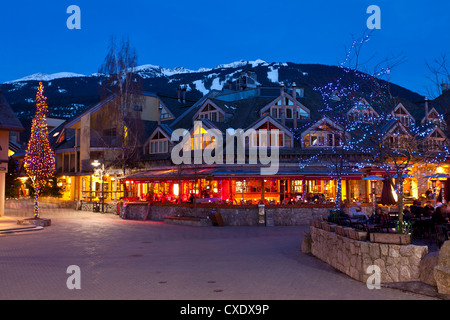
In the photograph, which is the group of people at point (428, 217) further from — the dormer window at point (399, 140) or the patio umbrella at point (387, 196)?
the patio umbrella at point (387, 196)

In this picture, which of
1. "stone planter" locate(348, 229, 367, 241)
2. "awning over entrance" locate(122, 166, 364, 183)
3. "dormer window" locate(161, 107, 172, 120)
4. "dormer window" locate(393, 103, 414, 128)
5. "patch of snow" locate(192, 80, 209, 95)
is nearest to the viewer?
"stone planter" locate(348, 229, 367, 241)

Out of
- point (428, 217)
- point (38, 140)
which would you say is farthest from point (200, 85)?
point (428, 217)

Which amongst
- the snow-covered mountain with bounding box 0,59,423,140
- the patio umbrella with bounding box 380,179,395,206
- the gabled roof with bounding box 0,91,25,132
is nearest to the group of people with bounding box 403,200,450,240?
the patio umbrella with bounding box 380,179,395,206

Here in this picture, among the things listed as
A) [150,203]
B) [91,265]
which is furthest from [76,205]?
[91,265]

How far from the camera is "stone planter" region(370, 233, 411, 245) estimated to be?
845cm

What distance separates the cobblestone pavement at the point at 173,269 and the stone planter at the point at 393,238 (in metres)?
0.94

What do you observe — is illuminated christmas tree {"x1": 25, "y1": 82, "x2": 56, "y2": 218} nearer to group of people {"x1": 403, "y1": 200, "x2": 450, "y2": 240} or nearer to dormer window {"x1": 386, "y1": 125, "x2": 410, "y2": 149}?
dormer window {"x1": 386, "y1": 125, "x2": 410, "y2": 149}

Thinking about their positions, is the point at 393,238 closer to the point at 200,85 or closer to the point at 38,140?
the point at 38,140

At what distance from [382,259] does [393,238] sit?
1.55 feet

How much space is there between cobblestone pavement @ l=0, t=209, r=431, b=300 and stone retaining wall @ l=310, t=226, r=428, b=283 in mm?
305

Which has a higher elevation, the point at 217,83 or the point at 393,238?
the point at 217,83

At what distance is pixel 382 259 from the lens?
858cm

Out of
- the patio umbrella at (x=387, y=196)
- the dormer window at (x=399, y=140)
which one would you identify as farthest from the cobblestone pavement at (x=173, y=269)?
the patio umbrella at (x=387, y=196)
